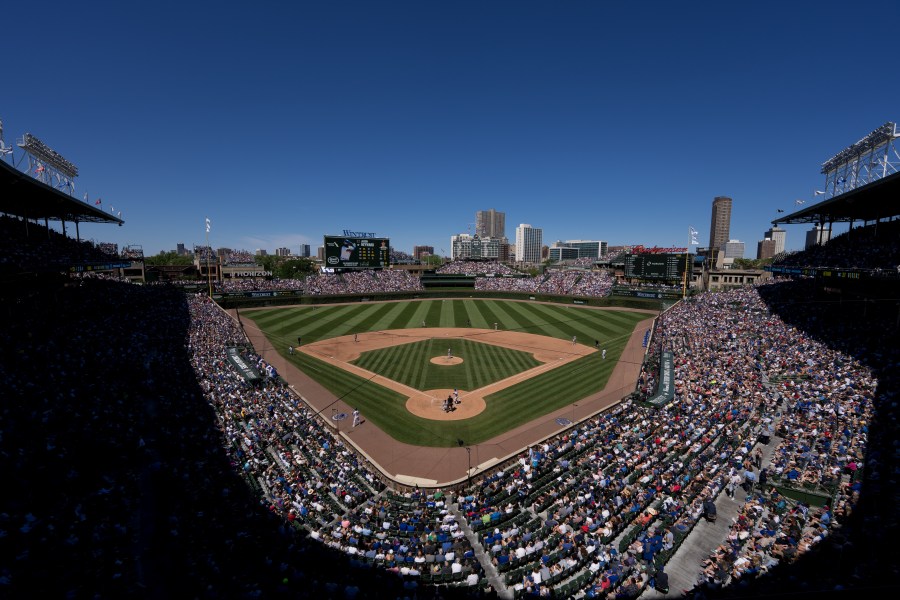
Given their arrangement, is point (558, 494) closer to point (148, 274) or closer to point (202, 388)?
point (202, 388)

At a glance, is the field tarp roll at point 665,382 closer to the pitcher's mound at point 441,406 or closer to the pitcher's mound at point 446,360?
the pitcher's mound at point 441,406

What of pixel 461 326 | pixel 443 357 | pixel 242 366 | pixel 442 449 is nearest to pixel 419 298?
pixel 461 326

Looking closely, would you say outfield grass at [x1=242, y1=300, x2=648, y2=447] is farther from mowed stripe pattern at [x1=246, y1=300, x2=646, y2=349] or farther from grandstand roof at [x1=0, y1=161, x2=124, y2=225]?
grandstand roof at [x1=0, y1=161, x2=124, y2=225]

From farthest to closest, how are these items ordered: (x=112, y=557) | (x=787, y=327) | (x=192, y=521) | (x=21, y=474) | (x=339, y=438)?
(x=787, y=327), (x=339, y=438), (x=192, y=521), (x=21, y=474), (x=112, y=557)

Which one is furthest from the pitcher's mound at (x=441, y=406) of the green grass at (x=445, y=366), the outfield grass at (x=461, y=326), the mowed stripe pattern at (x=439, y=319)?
the mowed stripe pattern at (x=439, y=319)

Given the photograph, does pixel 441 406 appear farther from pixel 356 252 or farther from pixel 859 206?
pixel 356 252

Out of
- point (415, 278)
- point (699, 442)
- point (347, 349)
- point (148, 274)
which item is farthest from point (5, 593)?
point (148, 274)

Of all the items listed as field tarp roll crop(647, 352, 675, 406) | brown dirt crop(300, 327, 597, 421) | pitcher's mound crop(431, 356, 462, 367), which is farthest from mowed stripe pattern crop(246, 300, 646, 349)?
pitcher's mound crop(431, 356, 462, 367)

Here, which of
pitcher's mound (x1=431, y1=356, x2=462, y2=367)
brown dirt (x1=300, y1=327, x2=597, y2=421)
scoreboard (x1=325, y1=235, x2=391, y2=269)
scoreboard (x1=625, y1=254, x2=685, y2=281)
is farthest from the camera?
scoreboard (x1=325, y1=235, x2=391, y2=269)
